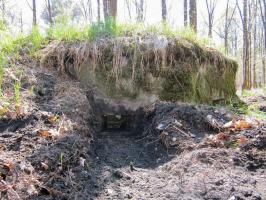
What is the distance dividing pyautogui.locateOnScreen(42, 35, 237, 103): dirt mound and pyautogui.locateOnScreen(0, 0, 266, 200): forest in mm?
13

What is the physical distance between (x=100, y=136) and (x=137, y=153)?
0.56 meters

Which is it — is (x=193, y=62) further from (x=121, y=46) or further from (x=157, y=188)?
(x=157, y=188)

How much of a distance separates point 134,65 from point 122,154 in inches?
54.4

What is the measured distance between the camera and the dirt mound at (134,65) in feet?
11.5

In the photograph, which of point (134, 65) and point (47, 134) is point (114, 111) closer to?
point (134, 65)

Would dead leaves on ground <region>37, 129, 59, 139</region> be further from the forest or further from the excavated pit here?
the excavated pit

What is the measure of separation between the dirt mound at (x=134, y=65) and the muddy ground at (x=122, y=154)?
0.46 m

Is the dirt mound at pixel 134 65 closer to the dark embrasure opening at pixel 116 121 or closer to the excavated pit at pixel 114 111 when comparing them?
the excavated pit at pixel 114 111

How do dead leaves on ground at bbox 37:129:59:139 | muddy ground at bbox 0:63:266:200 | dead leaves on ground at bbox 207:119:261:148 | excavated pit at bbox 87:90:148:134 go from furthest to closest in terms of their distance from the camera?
excavated pit at bbox 87:90:148:134
dead leaves on ground at bbox 207:119:261:148
dead leaves on ground at bbox 37:129:59:139
muddy ground at bbox 0:63:266:200

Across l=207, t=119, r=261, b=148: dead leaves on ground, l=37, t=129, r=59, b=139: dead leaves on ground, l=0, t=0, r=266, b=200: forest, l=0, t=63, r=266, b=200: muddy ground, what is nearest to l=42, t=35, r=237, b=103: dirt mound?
l=0, t=0, r=266, b=200: forest

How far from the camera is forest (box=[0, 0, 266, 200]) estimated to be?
171 centimetres

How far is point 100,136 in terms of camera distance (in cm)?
292

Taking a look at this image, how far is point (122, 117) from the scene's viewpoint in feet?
11.3

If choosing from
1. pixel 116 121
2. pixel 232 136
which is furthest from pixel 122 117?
pixel 232 136
